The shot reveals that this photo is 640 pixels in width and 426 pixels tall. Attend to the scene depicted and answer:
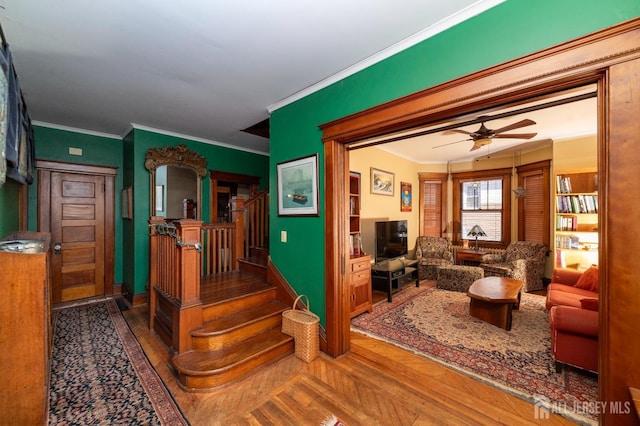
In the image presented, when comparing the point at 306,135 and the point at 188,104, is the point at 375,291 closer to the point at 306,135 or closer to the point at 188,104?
the point at 306,135

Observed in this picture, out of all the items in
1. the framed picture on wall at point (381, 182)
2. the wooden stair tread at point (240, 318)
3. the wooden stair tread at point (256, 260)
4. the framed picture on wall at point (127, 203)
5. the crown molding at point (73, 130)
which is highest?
the crown molding at point (73, 130)

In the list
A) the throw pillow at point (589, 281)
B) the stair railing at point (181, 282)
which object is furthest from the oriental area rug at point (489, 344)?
the stair railing at point (181, 282)

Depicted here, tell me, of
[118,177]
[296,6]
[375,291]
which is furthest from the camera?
[375,291]

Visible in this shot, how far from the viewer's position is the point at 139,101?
305 centimetres

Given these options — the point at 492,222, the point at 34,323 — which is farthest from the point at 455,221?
the point at 34,323

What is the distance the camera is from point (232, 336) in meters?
2.43

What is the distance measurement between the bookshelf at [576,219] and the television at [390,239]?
255 centimetres

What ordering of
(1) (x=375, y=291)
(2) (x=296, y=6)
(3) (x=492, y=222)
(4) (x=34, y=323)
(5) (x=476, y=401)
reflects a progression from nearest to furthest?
(4) (x=34, y=323), (2) (x=296, y=6), (5) (x=476, y=401), (1) (x=375, y=291), (3) (x=492, y=222)

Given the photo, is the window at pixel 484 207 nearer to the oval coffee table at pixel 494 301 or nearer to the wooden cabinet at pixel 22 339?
the oval coffee table at pixel 494 301

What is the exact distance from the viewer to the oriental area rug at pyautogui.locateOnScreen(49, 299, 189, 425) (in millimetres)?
1778

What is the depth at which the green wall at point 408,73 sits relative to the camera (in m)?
1.38

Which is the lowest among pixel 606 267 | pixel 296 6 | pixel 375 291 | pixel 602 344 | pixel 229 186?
pixel 375 291

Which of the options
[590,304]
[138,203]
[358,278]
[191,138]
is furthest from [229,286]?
[590,304]

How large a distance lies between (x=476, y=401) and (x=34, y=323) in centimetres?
295
